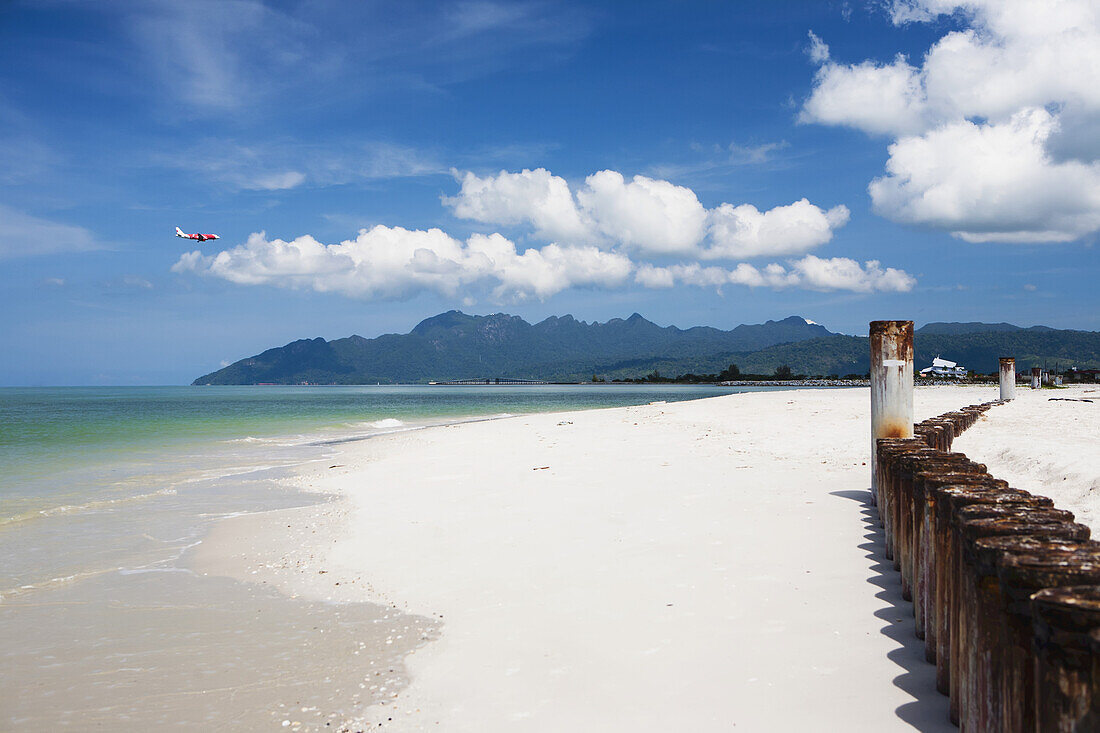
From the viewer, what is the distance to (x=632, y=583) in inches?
270

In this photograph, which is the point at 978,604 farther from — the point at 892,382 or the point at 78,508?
the point at 78,508

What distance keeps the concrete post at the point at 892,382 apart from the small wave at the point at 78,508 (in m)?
14.8

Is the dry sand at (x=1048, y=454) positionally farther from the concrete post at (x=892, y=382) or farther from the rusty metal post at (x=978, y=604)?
the rusty metal post at (x=978, y=604)

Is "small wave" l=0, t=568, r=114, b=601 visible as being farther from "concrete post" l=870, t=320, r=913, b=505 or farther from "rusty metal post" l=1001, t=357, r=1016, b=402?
"rusty metal post" l=1001, t=357, r=1016, b=402

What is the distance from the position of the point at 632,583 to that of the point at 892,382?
5.52 m

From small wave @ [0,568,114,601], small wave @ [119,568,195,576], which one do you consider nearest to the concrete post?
small wave @ [119,568,195,576]

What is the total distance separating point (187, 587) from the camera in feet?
26.3

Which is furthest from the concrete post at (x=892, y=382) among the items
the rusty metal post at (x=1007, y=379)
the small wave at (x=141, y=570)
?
the rusty metal post at (x=1007, y=379)

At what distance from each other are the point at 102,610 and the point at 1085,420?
24143 millimetres

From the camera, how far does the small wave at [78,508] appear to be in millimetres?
13062

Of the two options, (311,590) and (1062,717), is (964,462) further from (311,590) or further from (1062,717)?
(311,590)

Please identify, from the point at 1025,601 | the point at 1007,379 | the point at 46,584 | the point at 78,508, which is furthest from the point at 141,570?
the point at 1007,379

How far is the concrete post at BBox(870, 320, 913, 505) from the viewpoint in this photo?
9.78 m

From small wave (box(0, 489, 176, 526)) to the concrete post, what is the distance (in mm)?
14787
